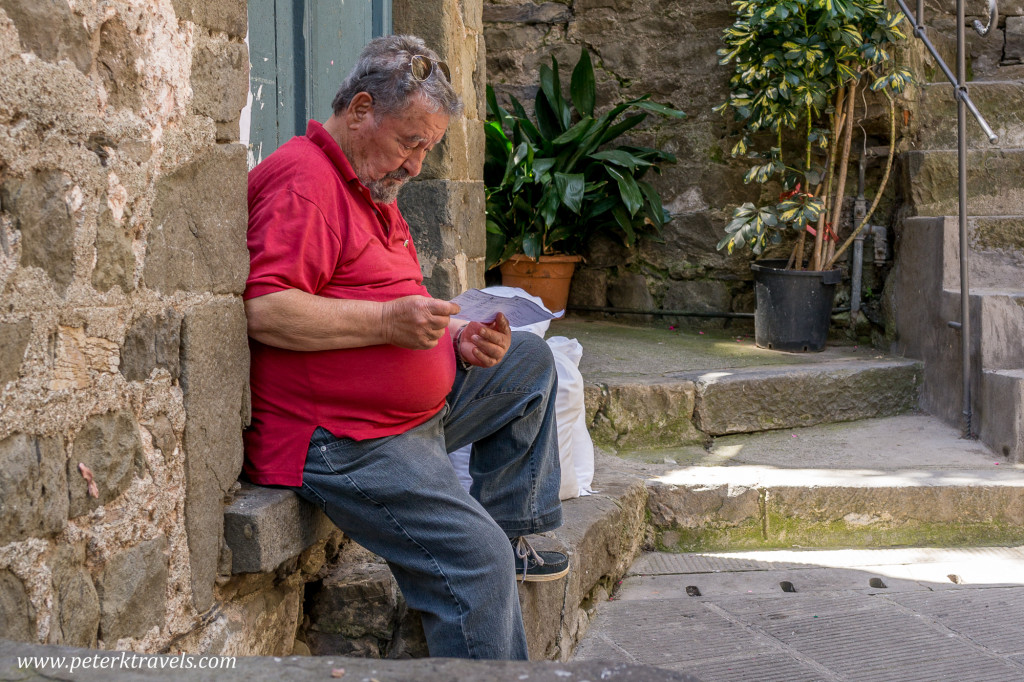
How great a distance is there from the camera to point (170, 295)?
5.41ft

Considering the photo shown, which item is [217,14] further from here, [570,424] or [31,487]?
[570,424]

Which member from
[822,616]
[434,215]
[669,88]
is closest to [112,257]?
[434,215]

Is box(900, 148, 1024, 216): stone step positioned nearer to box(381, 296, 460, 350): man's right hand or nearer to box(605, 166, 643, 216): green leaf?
box(605, 166, 643, 216): green leaf

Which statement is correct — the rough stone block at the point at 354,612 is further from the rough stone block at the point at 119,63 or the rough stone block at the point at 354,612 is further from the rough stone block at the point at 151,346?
the rough stone block at the point at 119,63

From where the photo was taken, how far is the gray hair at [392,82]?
6.43 ft

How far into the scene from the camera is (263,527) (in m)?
1.81

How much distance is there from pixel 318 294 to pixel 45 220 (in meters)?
0.58

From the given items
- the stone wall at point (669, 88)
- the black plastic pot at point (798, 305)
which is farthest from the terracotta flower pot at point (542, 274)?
the black plastic pot at point (798, 305)

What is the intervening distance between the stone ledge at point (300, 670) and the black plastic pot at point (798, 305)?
3.58 m

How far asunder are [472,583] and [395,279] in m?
0.63

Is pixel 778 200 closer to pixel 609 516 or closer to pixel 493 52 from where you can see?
pixel 493 52

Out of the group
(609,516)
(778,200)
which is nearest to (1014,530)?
(609,516)

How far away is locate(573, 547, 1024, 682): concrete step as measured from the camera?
2453 millimetres

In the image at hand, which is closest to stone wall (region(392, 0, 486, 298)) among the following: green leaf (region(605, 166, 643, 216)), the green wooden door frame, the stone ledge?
the green wooden door frame
